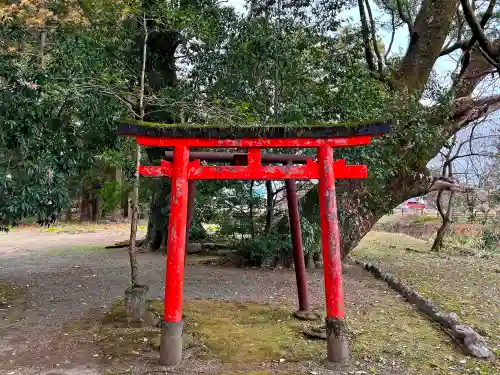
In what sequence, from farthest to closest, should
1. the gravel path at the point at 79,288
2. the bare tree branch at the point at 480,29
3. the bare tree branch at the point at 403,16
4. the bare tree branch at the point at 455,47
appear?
the bare tree branch at the point at 455,47 < the bare tree branch at the point at 403,16 < the bare tree branch at the point at 480,29 < the gravel path at the point at 79,288

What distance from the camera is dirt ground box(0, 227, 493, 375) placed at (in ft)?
15.3

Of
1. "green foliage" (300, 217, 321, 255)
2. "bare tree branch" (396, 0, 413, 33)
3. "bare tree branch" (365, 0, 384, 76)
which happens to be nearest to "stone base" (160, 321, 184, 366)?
"green foliage" (300, 217, 321, 255)

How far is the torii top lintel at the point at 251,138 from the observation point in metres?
4.83

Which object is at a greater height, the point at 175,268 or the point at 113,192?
the point at 113,192

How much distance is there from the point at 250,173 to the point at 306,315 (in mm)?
2532

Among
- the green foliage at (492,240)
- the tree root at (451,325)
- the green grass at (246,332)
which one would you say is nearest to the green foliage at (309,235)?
the tree root at (451,325)

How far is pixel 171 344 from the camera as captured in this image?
183 inches

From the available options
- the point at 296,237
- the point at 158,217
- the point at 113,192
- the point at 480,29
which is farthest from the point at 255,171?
the point at 113,192

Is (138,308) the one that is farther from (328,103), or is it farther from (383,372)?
(328,103)

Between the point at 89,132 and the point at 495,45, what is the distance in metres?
8.86

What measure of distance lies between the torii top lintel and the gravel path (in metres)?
2.40

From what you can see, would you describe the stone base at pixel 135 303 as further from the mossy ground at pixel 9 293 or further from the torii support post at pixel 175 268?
the mossy ground at pixel 9 293

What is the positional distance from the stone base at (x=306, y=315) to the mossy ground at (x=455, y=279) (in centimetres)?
194

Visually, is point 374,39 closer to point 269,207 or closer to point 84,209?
point 269,207
